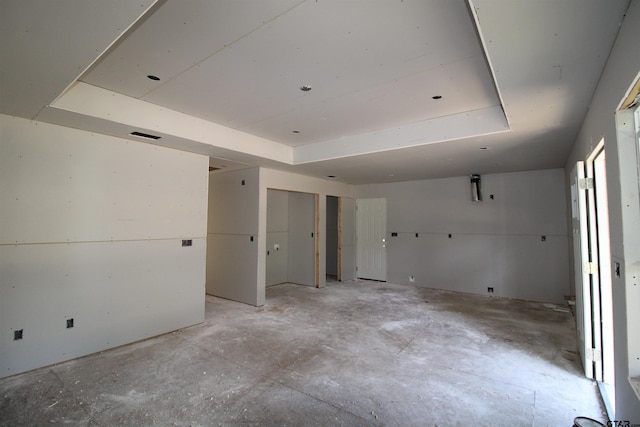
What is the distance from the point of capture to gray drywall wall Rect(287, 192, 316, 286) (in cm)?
657

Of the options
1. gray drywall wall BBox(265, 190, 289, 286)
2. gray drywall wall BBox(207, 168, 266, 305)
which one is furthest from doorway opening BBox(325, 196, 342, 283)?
gray drywall wall BBox(207, 168, 266, 305)

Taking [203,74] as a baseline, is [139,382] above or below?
below

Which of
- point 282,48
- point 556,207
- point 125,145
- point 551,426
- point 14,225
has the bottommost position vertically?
point 551,426

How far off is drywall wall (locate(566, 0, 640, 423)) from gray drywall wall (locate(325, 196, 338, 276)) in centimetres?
639

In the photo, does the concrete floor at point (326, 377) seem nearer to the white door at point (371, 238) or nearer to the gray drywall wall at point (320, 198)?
the gray drywall wall at point (320, 198)

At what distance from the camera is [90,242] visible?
3236 mm

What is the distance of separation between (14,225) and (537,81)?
4484mm

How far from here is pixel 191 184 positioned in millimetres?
4156

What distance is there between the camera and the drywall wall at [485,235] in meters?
5.22

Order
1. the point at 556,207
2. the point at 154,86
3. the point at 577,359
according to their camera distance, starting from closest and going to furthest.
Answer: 1. the point at 154,86
2. the point at 577,359
3. the point at 556,207

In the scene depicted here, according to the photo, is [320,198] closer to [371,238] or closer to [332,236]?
[371,238]

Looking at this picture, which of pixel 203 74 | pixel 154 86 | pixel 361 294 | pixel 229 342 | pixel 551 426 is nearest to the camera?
pixel 551 426

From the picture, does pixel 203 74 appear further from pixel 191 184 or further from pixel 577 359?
pixel 577 359

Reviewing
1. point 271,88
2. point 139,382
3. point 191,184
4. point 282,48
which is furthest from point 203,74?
point 139,382
